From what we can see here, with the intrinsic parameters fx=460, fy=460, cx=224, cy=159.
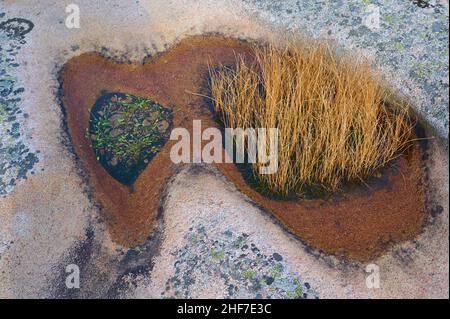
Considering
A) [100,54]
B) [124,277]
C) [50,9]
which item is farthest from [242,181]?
[50,9]

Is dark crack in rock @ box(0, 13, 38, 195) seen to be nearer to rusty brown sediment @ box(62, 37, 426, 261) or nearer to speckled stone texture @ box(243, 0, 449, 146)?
Result: rusty brown sediment @ box(62, 37, 426, 261)

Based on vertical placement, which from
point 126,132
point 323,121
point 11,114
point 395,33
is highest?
point 395,33

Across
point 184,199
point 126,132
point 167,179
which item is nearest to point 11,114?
point 126,132

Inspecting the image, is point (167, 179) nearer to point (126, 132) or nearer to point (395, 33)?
point (126, 132)

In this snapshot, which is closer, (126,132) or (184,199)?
(184,199)

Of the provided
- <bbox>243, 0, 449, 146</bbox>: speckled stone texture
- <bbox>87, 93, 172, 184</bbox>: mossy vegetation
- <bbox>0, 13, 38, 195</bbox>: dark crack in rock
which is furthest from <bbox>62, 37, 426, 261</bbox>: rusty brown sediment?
<bbox>243, 0, 449, 146</bbox>: speckled stone texture

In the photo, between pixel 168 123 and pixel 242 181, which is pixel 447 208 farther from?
pixel 168 123
